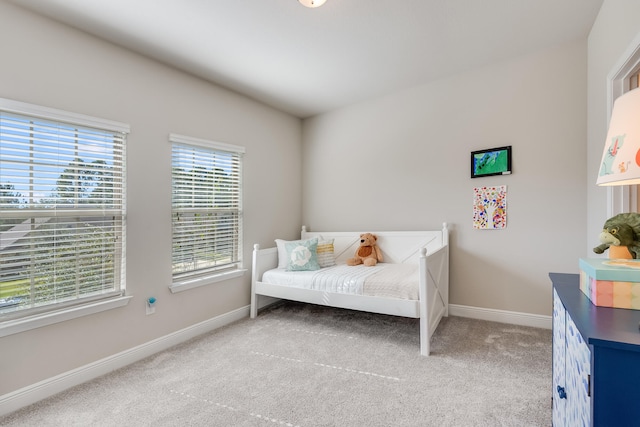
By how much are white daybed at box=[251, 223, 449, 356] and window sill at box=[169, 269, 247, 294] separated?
0.64ft

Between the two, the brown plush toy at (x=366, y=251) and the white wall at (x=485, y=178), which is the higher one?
the white wall at (x=485, y=178)

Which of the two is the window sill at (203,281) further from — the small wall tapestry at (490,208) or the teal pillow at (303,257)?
the small wall tapestry at (490,208)

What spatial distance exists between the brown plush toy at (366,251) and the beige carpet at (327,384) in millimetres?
802

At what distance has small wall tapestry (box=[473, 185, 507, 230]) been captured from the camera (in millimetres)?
2920

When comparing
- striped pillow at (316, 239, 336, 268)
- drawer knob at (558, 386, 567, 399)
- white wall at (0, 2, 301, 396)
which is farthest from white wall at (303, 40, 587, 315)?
drawer knob at (558, 386, 567, 399)

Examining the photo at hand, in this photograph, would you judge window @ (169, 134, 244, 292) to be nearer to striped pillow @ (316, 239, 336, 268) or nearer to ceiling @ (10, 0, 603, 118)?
ceiling @ (10, 0, 603, 118)

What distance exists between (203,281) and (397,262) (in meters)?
2.07

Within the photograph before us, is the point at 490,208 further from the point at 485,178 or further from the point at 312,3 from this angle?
the point at 312,3

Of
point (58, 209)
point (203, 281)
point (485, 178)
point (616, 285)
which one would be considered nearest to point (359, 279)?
point (203, 281)

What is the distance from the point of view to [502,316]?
2.95 m

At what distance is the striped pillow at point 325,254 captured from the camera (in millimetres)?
3389

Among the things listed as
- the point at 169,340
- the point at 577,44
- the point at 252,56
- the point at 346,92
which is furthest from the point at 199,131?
the point at 577,44

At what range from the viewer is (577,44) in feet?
8.46

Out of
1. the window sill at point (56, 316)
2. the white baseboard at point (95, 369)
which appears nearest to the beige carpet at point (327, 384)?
the white baseboard at point (95, 369)
